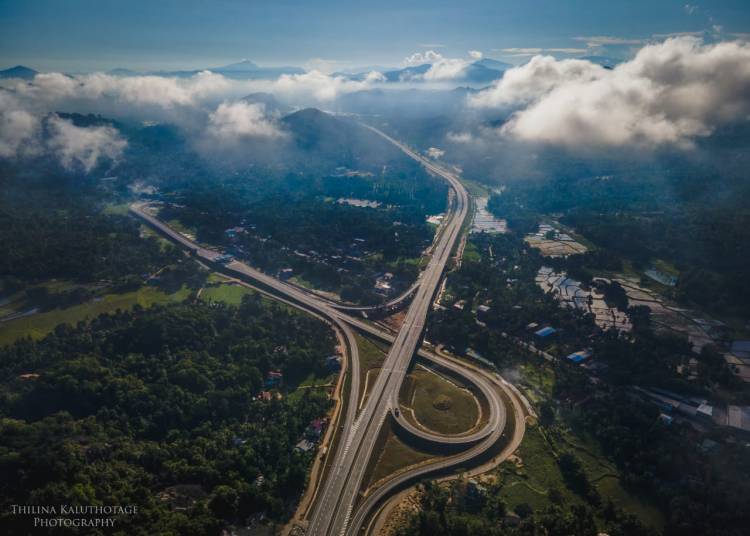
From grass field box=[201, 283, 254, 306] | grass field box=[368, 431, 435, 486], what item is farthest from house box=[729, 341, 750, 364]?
grass field box=[201, 283, 254, 306]

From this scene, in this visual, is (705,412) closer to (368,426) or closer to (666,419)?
(666,419)

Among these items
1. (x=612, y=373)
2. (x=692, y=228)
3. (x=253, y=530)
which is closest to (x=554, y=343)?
(x=612, y=373)

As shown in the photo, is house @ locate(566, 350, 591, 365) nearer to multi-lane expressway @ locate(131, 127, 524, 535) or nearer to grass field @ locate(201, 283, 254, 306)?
multi-lane expressway @ locate(131, 127, 524, 535)

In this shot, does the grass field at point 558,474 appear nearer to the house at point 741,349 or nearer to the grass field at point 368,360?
the grass field at point 368,360

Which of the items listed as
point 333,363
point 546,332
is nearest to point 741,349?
point 546,332

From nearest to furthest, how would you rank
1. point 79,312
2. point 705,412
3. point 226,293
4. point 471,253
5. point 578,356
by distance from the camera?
point 705,412, point 578,356, point 79,312, point 226,293, point 471,253

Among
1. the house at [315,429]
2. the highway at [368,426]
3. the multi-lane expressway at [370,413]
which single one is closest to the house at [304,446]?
the house at [315,429]
